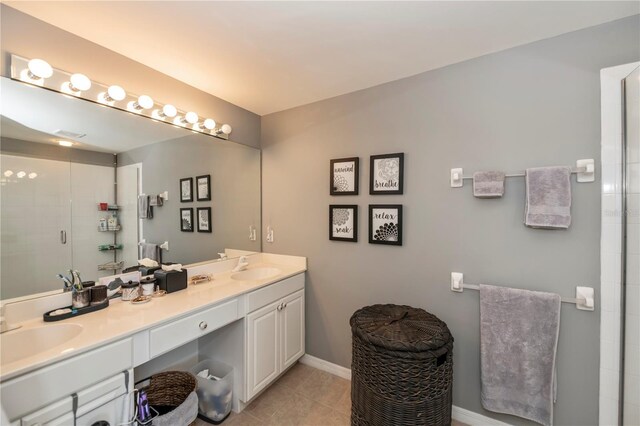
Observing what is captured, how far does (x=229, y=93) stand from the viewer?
86.8 inches

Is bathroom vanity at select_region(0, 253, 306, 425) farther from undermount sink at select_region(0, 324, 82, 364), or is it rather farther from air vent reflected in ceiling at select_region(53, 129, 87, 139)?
air vent reflected in ceiling at select_region(53, 129, 87, 139)

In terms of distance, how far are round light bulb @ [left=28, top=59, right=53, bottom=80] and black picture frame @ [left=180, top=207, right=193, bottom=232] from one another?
3.38 ft

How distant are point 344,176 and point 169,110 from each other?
4.48 feet

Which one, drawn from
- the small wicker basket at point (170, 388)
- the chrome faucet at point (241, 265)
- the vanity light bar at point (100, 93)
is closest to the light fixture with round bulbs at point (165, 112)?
the vanity light bar at point (100, 93)

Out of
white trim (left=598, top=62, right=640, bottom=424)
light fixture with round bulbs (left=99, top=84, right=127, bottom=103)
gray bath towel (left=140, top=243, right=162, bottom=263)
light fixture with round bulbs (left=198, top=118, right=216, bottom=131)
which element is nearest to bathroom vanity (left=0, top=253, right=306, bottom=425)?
gray bath towel (left=140, top=243, right=162, bottom=263)

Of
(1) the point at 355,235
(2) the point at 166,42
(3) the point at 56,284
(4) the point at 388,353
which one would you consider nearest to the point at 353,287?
(1) the point at 355,235

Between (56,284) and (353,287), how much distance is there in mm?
1880

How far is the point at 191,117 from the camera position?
1988mm

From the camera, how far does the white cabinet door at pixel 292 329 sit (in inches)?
84.0

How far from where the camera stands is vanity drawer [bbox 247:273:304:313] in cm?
185

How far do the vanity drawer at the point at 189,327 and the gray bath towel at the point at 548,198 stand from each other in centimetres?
186

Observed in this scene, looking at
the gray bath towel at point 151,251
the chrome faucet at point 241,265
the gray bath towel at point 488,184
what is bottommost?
the chrome faucet at point 241,265

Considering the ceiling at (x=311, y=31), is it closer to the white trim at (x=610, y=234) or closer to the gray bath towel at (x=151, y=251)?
the white trim at (x=610, y=234)

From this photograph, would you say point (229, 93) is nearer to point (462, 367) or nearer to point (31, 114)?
point (31, 114)
